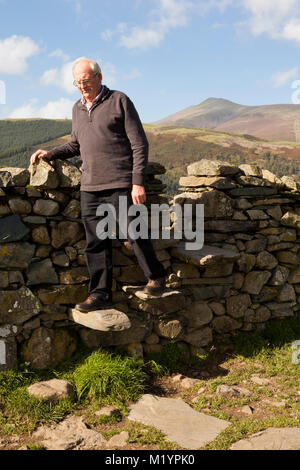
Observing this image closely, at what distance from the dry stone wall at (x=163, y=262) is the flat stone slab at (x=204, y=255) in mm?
15

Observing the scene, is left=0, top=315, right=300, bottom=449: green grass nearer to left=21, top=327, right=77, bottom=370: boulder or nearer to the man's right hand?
left=21, top=327, right=77, bottom=370: boulder

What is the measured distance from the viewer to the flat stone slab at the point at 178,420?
383 centimetres

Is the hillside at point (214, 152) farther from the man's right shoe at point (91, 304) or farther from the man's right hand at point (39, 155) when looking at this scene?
the man's right shoe at point (91, 304)

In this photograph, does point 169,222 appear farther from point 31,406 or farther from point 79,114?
point 31,406

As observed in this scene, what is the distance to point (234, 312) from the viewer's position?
19.9 feet

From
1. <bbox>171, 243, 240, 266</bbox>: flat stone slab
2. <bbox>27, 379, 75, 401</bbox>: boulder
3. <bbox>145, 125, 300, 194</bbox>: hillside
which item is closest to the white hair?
<bbox>171, 243, 240, 266</bbox>: flat stone slab

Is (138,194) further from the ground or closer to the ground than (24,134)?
closer to the ground

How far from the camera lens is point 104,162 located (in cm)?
441

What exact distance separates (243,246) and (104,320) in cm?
263

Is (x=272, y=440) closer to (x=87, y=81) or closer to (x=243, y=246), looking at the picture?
(x=243, y=246)

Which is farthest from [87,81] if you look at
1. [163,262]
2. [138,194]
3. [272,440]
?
[272,440]

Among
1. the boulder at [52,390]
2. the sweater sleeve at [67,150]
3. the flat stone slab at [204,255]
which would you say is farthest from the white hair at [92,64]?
the boulder at [52,390]

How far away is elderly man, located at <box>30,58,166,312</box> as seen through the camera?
4238 mm
